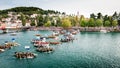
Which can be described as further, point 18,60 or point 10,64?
point 18,60

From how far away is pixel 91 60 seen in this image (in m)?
77.6

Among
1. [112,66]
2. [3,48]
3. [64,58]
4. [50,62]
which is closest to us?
[112,66]

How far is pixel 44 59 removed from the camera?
261 ft

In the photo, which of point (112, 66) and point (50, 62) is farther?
point (50, 62)

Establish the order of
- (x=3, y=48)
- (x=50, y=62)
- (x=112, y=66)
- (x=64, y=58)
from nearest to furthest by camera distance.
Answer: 1. (x=112, y=66)
2. (x=50, y=62)
3. (x=64, y=58)
4. (x=3, y=48)

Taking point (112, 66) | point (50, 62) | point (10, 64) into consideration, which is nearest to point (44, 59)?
point (50, 62)

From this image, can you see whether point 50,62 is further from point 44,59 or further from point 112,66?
point 112,66

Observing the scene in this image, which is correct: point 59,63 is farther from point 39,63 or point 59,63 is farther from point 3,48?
point 3,48

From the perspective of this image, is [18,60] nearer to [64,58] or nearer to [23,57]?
[23,57]

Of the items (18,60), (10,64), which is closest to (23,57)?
(18,60)

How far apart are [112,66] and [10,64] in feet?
103

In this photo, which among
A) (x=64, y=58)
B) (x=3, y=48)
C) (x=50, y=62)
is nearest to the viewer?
(x=50, y=62)

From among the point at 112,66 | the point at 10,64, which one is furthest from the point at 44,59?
the point at 112,66

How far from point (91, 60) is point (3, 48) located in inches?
1633
